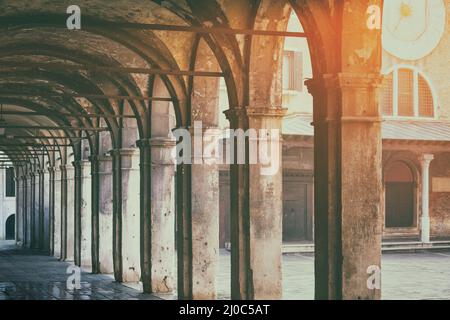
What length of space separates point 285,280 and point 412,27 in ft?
47.6

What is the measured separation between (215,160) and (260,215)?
8.26 feet

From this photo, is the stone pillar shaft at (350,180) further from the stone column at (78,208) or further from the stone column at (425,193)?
the stone column at (425,193)

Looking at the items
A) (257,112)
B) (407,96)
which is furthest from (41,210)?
(257,112)

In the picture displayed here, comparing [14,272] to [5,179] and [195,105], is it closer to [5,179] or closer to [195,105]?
[195,105]

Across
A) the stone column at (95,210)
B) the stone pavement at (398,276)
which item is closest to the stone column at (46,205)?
the stone pavement at (398,276)

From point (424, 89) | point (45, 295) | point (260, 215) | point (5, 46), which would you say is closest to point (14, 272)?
point (45, 295)

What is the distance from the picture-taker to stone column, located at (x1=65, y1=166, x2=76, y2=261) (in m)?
25.6

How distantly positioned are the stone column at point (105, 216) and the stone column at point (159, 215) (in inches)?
165

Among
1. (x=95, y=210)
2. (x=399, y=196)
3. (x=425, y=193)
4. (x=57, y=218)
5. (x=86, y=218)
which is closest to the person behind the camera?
(x=95, y=210)

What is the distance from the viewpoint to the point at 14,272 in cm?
2169

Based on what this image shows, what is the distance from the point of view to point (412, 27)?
2884 cm

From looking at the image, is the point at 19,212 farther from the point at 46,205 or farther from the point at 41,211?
the point at 46,205

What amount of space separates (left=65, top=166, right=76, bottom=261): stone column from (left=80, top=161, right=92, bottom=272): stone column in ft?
8.51

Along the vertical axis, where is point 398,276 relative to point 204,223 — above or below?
below
